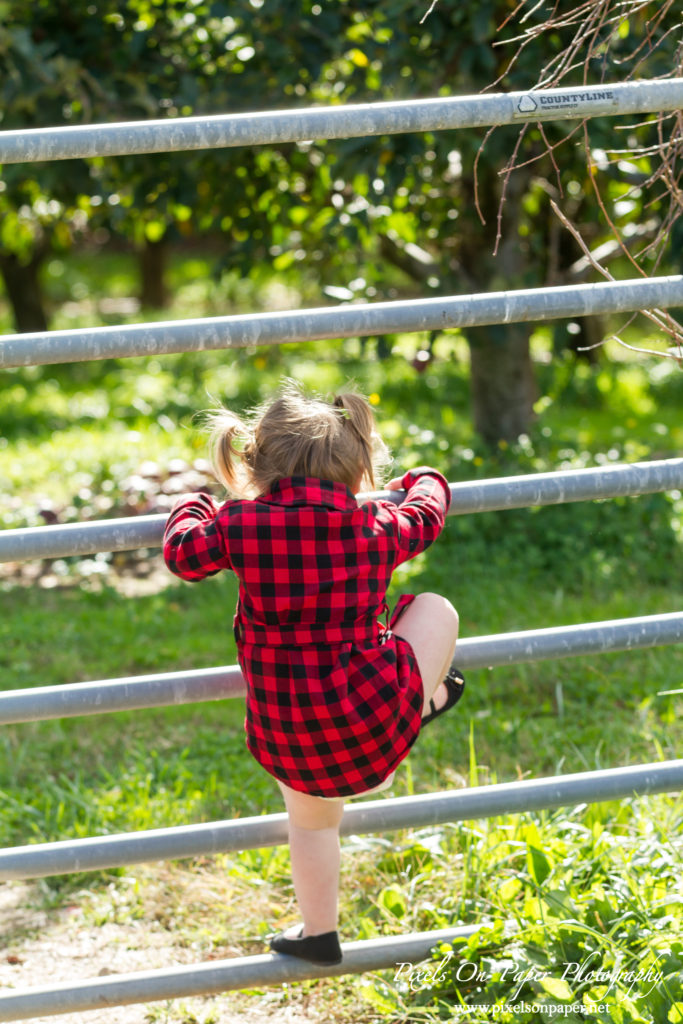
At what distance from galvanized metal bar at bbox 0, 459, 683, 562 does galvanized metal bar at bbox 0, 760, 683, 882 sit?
509 mm

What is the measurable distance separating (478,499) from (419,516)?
0.11 m

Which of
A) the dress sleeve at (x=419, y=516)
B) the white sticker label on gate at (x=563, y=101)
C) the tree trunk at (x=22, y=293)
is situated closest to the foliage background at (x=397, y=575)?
the dress sleeve at (x=419, y=516)

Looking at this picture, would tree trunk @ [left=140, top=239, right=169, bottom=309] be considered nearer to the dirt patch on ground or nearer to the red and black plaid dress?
the dirt patch on ground

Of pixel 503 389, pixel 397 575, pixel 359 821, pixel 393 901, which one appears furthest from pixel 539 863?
pixel 503 389

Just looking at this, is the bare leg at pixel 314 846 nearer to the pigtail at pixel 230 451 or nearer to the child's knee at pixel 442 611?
the child's knee at pixel 442 611

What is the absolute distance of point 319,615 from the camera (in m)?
1.69

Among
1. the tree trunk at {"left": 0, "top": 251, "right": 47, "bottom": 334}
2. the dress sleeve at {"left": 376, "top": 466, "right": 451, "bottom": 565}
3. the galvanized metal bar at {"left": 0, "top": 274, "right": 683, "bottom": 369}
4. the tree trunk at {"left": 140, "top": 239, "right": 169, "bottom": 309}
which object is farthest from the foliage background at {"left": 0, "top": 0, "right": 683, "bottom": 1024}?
the tree trunk at {"left": 140, "top": 239, "right": 169, "bottom": 309}

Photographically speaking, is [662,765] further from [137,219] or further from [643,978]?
[137,219]

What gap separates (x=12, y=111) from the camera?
181 inches

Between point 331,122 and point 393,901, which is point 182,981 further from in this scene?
point 331,122

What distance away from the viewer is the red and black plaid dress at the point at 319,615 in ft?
5.48

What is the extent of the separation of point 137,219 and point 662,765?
15.4 ft

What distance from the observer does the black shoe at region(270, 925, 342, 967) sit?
187 centimetres

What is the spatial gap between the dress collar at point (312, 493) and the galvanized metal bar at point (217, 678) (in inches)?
12.0
